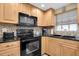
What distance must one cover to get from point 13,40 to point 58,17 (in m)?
0.83

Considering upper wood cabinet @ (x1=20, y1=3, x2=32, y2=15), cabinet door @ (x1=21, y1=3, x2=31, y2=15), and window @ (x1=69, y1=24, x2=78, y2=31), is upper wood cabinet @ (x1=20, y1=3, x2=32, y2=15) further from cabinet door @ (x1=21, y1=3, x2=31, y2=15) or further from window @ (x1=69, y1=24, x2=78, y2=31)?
window @ (x1=69, y1=24, x2=78, y2=31)

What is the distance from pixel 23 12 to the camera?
139cm

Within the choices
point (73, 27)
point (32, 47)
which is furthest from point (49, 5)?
point (32, 47)

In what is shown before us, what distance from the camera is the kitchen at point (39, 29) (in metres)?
1.31

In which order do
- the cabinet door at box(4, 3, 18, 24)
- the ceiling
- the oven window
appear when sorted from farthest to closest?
the oven window, the cabinet door at box(4, 3, 18, 24), the ceiling

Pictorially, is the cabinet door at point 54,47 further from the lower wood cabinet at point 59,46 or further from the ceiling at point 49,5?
the ceiling at point 49,5

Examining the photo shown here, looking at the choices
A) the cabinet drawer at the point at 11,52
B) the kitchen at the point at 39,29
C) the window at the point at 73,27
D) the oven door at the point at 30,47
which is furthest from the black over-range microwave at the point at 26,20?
the window at the point at 73,27

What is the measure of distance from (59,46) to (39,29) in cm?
45

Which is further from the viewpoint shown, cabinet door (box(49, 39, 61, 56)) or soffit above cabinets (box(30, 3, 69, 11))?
cabinet door (box(49, 39, 61, 56))

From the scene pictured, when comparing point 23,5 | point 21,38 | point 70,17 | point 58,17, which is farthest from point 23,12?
point 70,17

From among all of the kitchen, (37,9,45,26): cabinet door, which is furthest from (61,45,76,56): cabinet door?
(37,9,45,26): cabinet door

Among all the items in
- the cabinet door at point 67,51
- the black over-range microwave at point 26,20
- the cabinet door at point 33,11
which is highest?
the cabinet door at point 33,11

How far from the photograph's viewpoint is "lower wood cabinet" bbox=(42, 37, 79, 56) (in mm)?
1409

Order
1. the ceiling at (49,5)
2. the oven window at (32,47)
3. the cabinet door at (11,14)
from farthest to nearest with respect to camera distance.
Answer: the oven window at (32,47), the cabinet door at (11,14), the ceiling at (49,5)
